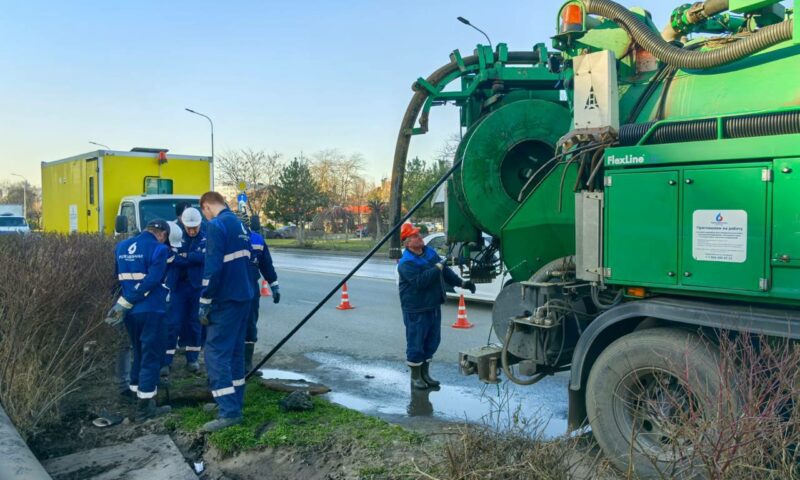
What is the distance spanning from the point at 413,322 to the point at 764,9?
4025 millimetres

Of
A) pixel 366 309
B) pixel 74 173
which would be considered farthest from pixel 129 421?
pixel 74 173

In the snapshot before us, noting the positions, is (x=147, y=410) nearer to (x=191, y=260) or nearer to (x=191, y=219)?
(x=191, y=260)

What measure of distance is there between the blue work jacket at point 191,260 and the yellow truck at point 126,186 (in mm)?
4611

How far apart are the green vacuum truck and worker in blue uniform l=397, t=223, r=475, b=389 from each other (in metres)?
1.02

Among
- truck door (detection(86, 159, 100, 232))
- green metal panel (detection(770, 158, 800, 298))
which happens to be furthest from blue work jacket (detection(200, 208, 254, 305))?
truck door (detection(86, 159, 100, 232))

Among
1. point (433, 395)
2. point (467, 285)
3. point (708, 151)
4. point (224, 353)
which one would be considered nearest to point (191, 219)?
point (224, 353)

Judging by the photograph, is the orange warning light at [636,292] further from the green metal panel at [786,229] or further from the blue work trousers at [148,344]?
the blue work trousers at [148,344]

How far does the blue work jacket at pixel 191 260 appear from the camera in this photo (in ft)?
23.2

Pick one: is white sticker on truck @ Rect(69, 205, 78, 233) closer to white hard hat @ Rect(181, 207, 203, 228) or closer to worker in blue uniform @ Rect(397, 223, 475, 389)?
white hard hat @ Rect(181, 207, 203, 228)

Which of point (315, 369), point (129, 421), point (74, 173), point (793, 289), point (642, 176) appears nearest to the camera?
point (793, 289)

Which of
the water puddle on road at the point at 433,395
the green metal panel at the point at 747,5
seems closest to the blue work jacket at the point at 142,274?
the water puddle on road at the point at 433,395

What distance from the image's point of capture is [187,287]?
7328 mm

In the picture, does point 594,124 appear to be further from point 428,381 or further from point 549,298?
point 428,381

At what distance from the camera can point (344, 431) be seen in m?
4.95
